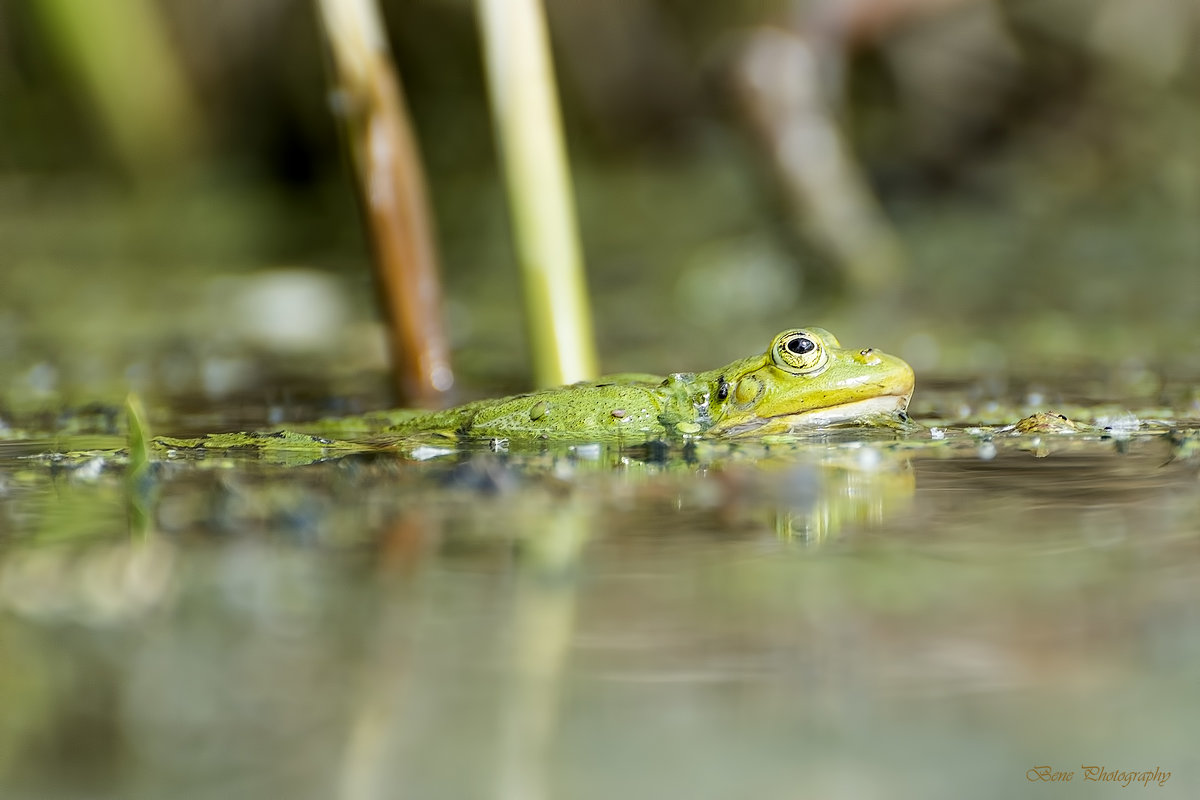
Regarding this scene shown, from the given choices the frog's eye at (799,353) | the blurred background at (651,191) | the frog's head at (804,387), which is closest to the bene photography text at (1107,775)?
the frog's head at (804,387)

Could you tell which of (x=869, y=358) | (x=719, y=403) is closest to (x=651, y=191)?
(x=719, y=403)

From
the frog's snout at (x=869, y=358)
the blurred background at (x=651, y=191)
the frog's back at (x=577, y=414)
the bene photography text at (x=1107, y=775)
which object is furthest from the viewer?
the blurred background at (x=651, y=191)

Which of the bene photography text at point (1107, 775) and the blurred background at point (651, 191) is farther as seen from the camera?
the blurred background at point (651, 191)

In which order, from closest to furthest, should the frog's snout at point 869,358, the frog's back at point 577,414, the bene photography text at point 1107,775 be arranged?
the bene photography text at point 1107,775 < the frog's snout at point 869,358 < the frog's back at point 577,414

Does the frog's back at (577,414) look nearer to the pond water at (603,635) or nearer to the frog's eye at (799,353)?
the frog's eye at (799,353)

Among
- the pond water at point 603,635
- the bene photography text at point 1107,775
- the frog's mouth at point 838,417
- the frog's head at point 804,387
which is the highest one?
the frog's head at point 804,387

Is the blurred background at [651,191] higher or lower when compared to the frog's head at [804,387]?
higher
